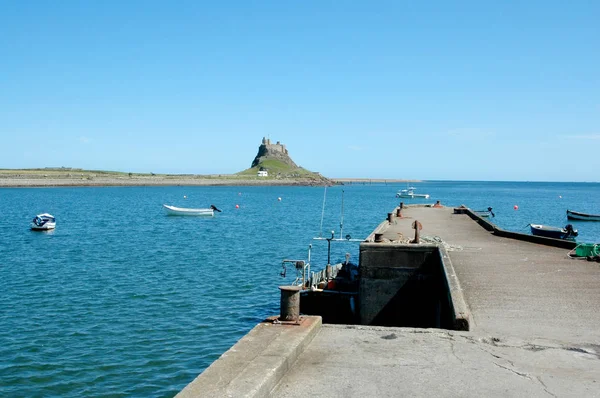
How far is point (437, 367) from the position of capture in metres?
7.71

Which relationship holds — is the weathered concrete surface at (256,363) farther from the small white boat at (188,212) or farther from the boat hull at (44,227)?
the small white boat at (188,212)

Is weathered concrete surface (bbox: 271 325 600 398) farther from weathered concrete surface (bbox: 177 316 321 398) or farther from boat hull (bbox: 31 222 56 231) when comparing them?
boat hull (bbox: 31 222 56 231)

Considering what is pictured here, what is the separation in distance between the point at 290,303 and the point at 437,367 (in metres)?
2.58

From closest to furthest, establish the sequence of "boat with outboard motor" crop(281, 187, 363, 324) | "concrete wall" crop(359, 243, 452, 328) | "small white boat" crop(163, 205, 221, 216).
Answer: "concrete wall" crop(359, 243, 452, 328), "boat with outboard motor" crop(281, 187, 363, 324), "small white boat" crop(163, 205, 221, 216)

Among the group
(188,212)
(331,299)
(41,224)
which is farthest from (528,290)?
(188,212)

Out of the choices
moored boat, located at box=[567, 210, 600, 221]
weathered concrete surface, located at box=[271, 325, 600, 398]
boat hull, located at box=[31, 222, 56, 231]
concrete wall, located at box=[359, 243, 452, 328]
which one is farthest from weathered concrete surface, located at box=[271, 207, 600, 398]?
moored boat, located at box=[567, 210, 600, 221]

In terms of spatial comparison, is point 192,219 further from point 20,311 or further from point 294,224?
point 20,311

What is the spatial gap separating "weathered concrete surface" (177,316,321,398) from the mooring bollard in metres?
0.16

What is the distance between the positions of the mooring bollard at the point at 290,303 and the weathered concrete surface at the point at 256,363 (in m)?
0.16

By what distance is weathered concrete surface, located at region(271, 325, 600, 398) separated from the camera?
6879mm

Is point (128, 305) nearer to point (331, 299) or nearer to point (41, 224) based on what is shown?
point (331, 299)

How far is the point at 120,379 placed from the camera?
13703mm

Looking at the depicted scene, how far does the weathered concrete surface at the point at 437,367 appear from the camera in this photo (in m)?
6.88

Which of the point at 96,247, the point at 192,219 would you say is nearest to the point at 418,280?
the point at 96,247
